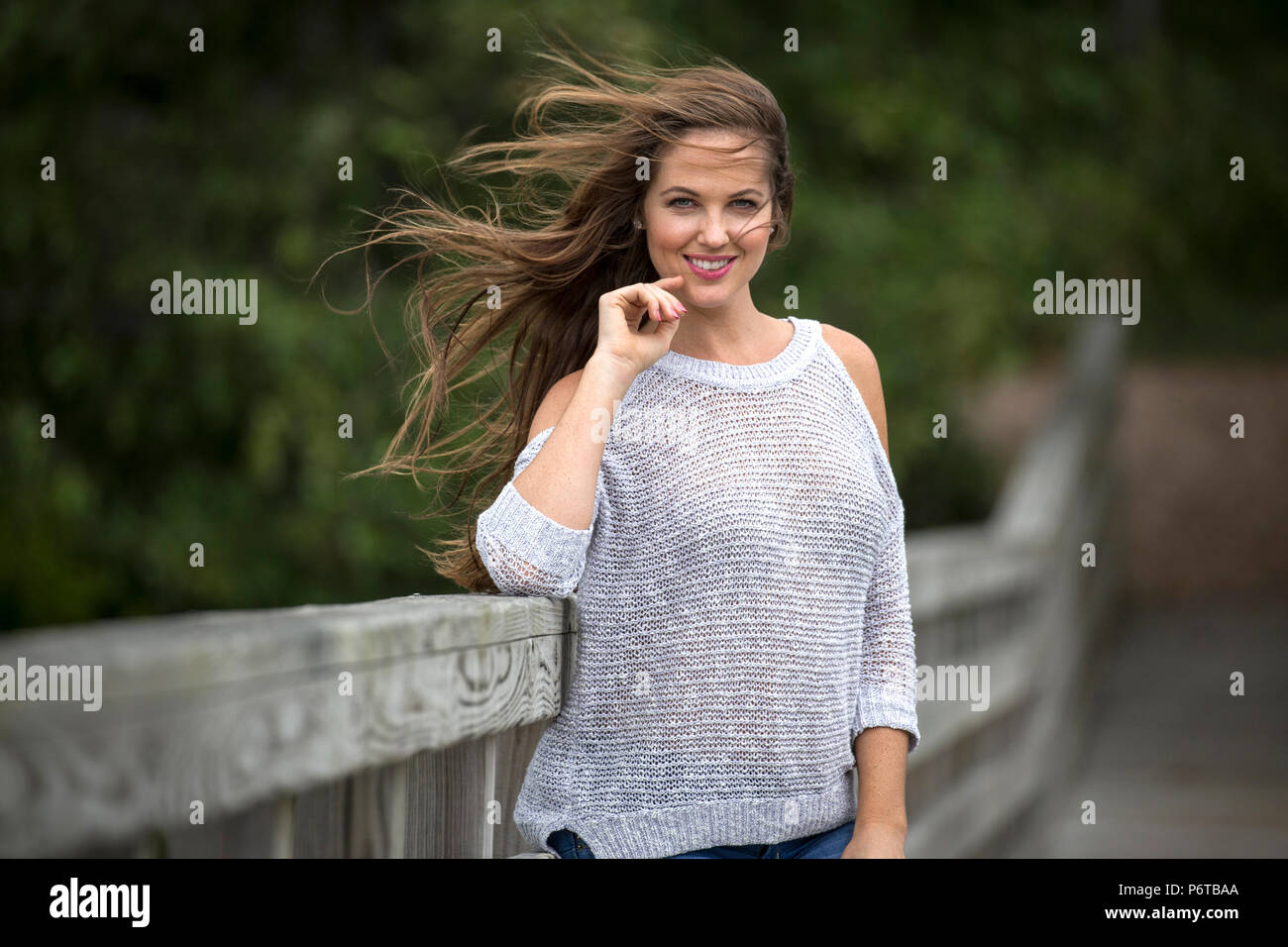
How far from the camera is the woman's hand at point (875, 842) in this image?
246cm

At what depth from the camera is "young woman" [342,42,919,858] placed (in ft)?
7.70

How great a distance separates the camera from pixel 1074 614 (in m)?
8.44

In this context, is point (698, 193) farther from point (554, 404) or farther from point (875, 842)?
point (875, 842)

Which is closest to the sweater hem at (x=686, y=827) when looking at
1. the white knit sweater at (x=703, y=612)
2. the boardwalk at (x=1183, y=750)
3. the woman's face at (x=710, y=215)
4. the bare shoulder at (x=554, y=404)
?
the white knit sweater at (x=703, y=612)

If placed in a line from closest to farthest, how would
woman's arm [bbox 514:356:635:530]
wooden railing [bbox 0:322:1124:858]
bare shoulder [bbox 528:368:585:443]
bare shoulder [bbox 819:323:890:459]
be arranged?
wooden railing [bbox 0:322:1124:858] → woman's arm [bbox 514:356:635:530] → bare shoulder [bbox 528:368:585:443] → bare shoulder [bbox 819:323:890:459]

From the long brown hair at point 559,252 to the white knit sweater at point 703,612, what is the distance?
10.2 inches

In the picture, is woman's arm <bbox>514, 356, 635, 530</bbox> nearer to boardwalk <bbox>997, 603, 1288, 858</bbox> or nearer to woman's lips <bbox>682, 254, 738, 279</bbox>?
woman's lips <bbox>682, 254, 738, 279</bbox>

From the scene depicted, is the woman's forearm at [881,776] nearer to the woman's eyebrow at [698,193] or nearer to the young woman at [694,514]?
the young woman at [694,514]

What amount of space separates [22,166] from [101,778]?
6.47m

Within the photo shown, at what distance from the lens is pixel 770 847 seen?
2402 mm

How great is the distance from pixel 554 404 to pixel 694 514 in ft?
0.98

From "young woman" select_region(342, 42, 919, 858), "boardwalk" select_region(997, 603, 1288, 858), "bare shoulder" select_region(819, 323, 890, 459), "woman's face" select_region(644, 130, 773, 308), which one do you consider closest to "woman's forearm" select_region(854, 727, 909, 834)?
"young woman" select_region(342, 42, 919, 858)

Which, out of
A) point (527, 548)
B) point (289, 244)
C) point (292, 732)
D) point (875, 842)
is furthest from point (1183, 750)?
point (292, 732)
